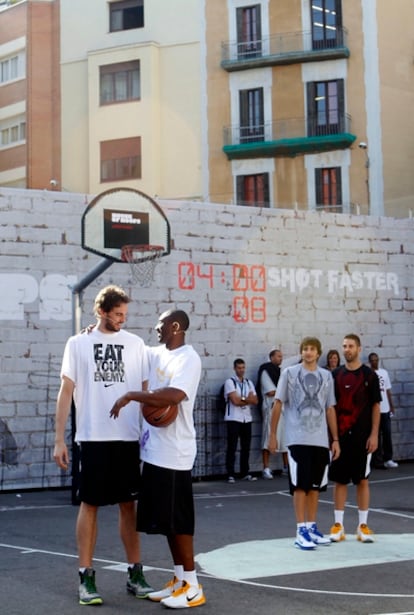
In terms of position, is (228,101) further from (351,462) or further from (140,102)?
(351,462)

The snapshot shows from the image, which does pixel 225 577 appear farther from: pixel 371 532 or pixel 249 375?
pixel 249 375

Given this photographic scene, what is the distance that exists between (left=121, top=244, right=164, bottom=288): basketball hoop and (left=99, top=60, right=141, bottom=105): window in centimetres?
2482

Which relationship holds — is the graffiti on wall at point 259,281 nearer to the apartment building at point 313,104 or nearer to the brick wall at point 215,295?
the brick wall at point 215,295

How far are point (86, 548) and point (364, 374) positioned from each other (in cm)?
426

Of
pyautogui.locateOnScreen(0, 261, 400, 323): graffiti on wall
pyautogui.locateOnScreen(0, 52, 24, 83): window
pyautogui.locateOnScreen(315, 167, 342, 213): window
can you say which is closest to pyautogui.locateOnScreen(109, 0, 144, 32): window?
pyautogui.locateOnScreen(0, 52, 24, 83): window

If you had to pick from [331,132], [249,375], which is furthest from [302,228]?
[331,132]

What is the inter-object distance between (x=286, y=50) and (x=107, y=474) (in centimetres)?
3292

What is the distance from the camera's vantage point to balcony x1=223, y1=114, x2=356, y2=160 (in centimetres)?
3825

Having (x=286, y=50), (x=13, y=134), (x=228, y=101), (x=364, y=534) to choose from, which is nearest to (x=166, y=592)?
(x=364, y=534)

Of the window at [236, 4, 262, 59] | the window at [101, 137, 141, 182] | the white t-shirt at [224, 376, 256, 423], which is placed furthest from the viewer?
the window at [101, 137, 141, 182]

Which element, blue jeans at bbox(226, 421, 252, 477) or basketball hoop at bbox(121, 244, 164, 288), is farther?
blue jeans at bbox(226, 421, 252, 477)

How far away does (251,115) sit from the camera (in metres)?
39.5

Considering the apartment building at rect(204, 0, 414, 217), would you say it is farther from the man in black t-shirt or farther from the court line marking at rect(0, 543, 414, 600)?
the court line marking at rect(0, 543, 414, 600)

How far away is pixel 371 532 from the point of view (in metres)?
11.0
